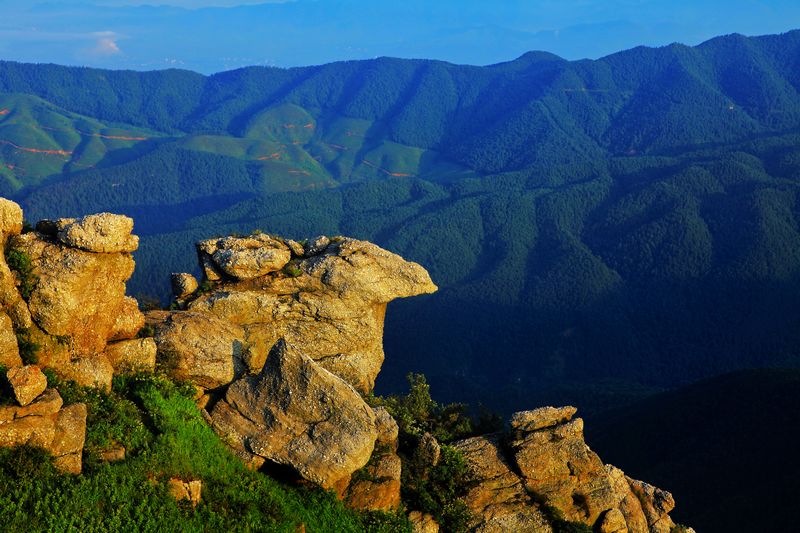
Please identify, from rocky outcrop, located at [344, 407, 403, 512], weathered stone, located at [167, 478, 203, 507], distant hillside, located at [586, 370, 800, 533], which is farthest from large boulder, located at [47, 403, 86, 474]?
distant hillside, located at [586, 370, 800, 533]

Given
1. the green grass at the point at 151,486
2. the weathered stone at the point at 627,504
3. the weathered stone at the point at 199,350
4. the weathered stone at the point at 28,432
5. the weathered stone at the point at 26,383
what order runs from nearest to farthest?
the green grass at the point at 151,486, the weathered stone at the point at 28,432, the weathered stone at the point at 26,383, the weathered stone at the point at 199,350, the weathered stone at the point at 627,504

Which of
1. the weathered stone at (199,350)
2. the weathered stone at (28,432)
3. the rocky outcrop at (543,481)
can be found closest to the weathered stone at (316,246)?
the weathered stone at (199,350)

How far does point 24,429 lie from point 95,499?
157 inches

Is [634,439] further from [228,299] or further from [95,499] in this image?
[95,499]

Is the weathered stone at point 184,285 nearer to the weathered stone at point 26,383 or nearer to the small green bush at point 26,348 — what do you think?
the small green bush at point 26,348

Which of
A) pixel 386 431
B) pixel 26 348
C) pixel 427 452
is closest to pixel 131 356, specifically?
pixel 26 348

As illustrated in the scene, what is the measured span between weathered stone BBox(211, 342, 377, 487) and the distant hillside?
62.7m

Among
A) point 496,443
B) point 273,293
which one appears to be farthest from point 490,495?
point 273,293

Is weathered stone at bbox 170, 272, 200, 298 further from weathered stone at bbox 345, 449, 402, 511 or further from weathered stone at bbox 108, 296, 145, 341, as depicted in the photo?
weathered stone at bbox 345, 449, 402, 511

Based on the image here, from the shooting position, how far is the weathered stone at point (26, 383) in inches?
1145

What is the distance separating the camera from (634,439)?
117 metres

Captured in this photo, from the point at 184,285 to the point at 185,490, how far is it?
1568 cm

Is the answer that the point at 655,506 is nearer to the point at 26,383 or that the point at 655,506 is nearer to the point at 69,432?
the point at 69,432

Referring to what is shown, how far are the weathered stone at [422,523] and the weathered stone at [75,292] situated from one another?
56.0ft
